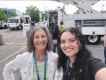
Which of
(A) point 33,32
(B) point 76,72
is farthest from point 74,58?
(A) point 33,32

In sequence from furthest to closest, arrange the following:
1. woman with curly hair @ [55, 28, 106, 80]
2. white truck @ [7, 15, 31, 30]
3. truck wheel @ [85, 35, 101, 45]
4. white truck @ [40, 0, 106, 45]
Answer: white truck @ [7, 15, 31, 30]
truck wheel @ [85, 35, 101, 45]
white truck @ [40, 0, 106, 45]
woman with curly hair @ [55, 28, 106, 80]

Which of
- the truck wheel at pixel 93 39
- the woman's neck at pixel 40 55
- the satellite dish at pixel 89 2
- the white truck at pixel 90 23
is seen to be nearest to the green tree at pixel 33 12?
the satellite dish at pixel 89 2

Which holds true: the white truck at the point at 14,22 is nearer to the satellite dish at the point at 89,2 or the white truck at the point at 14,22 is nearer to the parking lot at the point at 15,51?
the parking lot at the point at 15,51

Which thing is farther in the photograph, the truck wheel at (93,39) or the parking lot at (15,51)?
the truck wheel at (93,39)

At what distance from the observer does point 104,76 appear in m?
0.94

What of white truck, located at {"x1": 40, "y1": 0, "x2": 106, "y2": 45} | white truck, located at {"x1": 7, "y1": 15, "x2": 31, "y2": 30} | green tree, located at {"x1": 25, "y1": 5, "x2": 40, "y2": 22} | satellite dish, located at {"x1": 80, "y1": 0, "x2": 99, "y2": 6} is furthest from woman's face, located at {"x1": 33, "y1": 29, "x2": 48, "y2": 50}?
green tree, located at {"x1": 25, "y1": 5, "x2": 40, "y2": 22}

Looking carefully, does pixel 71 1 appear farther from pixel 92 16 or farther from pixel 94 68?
pixel 94 68

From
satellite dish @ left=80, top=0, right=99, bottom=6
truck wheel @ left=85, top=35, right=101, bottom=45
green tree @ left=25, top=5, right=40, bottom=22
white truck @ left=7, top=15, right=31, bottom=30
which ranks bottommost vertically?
truck wheel @ left=85, top=35, right=101, bottom=45

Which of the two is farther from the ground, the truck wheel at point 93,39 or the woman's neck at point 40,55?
the woman's neck at point 40,55

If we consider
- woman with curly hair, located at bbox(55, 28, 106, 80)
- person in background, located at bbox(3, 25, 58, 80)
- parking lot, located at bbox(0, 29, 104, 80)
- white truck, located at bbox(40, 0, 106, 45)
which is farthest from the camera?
white truck, located at bbox(40, 0, 106, 45)

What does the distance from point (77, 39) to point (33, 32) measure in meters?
0.71

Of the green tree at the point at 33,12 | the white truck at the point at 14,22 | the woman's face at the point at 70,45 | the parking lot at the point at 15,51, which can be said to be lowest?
the parking lot at the point at 15,51

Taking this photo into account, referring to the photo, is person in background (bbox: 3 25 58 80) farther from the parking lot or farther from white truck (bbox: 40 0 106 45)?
white truck (bbox: 40 0 106 45)

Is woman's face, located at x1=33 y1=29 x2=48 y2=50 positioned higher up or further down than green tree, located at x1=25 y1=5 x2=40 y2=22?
further down
